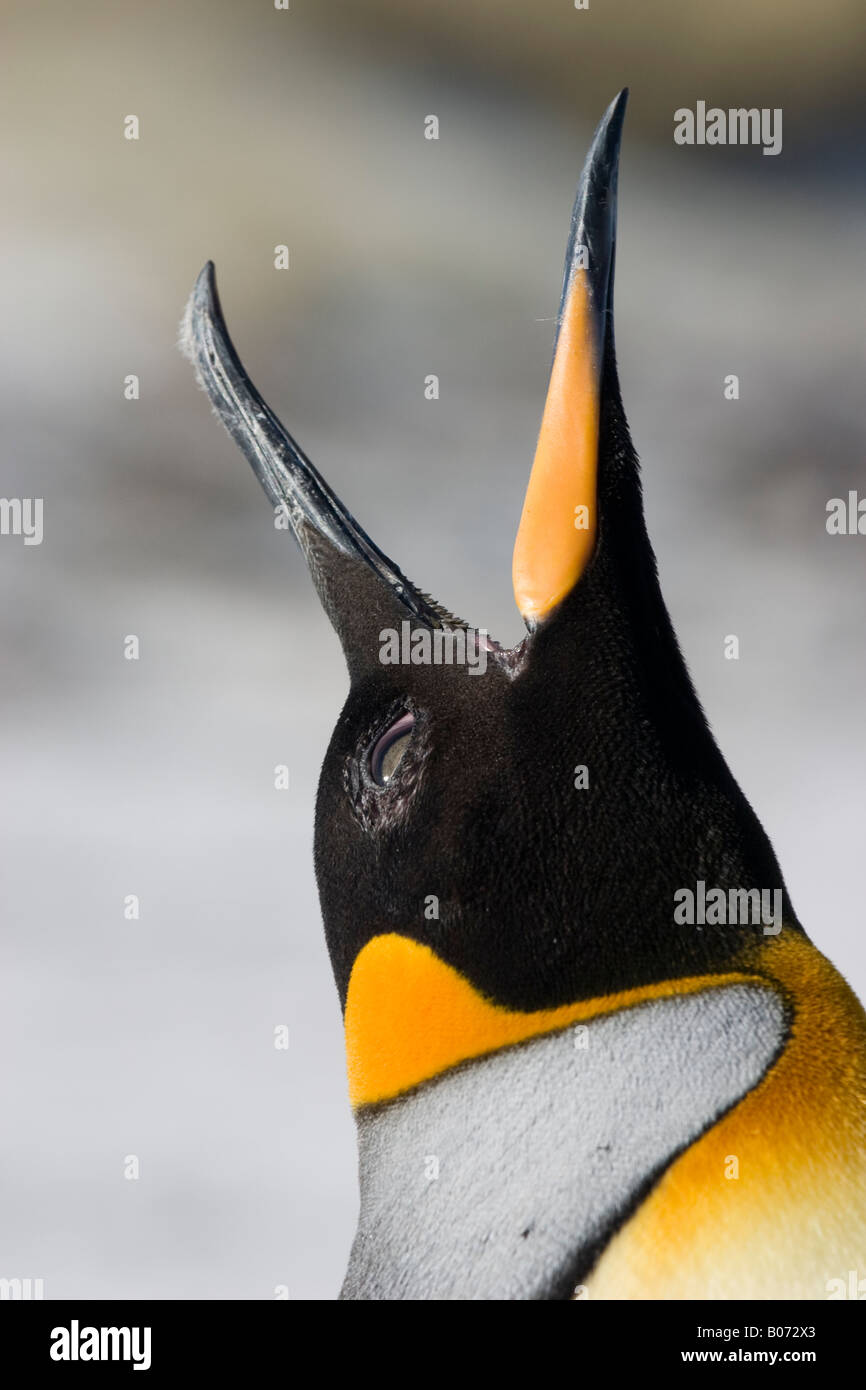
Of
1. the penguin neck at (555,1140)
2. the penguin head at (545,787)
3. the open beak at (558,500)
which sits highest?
the open beak at (558,500)

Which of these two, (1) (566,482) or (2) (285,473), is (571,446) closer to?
(1) (566,482)

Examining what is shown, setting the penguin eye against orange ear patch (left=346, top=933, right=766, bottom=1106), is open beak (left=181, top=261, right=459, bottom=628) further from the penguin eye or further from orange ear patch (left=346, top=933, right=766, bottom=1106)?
orange ear patch (left=346, top=933, right=766, bottom=1106)

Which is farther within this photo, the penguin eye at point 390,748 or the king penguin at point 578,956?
the penguin eye at point 390,748

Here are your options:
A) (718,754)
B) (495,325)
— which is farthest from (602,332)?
(495,325)

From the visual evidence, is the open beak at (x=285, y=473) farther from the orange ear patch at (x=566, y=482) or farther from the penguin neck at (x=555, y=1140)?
the penguin neck at (x=555, y=1140)

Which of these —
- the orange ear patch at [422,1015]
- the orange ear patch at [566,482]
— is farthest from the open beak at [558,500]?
the orange ear patch at [422,1015]

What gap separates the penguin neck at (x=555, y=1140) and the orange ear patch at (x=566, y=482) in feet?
0.69

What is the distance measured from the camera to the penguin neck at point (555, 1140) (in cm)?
49

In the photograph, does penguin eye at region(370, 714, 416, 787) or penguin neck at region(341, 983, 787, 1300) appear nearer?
penguin neck at region(341, 983, 787, 1300)

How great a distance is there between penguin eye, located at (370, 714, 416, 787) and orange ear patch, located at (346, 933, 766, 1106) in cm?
8

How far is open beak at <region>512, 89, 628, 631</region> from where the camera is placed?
0.58 m

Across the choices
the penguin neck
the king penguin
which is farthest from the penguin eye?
the penguin neck
